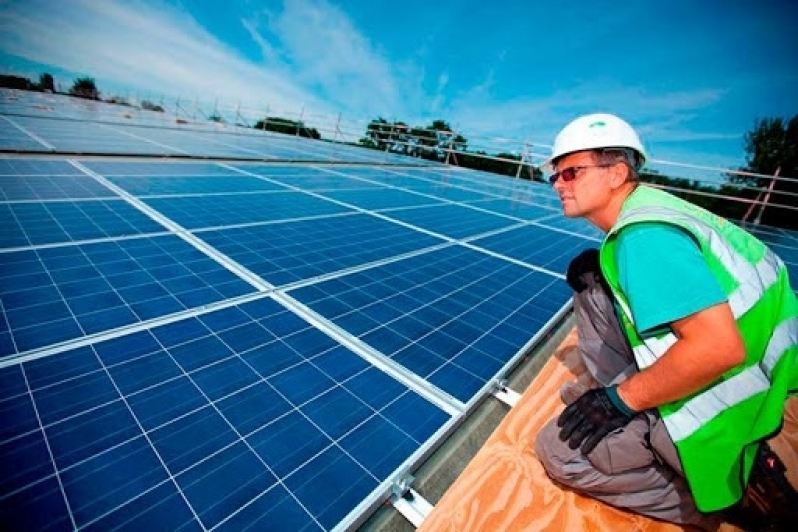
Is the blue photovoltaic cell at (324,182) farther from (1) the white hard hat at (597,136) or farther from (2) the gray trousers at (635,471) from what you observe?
(2) the gray trousers at (635,471)

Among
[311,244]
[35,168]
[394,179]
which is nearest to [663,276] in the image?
[311,244]

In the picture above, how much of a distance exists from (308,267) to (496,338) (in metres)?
2.17

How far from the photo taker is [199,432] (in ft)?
6.61

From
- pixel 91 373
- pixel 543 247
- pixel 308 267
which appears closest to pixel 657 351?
pixel 91 373

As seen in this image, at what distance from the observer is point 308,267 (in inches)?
168

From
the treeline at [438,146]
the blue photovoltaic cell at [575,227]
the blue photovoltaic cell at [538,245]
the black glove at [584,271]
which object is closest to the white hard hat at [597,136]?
the black glove at [584,271]

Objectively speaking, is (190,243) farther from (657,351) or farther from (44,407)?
(657,351)

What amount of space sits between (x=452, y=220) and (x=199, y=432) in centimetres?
612

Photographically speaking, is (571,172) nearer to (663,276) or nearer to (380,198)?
(663,276)

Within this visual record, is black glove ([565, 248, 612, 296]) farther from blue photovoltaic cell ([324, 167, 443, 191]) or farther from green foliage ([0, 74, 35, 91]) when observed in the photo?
green foliage ([0, 74, 35, 91])

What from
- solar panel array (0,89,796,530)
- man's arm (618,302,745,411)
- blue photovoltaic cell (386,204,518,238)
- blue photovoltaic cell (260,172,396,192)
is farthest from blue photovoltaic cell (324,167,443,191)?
man's arm (618,302,745,411)

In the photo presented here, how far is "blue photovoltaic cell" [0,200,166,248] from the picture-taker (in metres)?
3.68

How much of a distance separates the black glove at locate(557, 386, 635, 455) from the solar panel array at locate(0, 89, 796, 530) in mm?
650

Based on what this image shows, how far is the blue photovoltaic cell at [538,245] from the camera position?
576 cm
